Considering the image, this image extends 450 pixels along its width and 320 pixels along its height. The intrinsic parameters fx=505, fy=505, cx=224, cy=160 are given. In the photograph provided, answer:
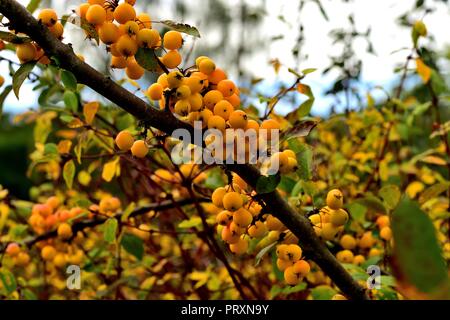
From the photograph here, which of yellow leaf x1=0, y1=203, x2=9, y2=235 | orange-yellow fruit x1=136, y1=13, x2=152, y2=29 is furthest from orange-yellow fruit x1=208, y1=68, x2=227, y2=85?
yellow leaf x1=0, y1=203, x2=9, y2=235

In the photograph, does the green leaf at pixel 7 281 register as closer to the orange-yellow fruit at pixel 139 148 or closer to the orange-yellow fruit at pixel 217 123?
the orange-yellow fruit at pixel 139 148

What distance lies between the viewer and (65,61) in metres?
0.71

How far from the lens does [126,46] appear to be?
2.42 ft

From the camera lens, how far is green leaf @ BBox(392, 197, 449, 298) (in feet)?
0.91

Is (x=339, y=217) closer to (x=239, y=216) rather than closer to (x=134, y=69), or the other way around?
(x=239, y=216)

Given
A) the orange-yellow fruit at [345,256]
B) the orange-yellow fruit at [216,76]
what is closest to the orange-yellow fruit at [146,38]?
the orange-yellow fruit at [216,76]

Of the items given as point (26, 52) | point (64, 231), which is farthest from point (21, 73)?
point (64, 231)

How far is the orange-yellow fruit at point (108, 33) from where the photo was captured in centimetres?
74

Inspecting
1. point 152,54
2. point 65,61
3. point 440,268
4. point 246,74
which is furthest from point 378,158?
point 246,74

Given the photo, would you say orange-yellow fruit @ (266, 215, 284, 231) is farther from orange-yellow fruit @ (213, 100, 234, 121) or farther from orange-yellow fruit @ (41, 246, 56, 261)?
orange-yellow fruit @ (41, 246, 56, 261)

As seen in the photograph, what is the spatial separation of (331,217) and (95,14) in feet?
1.65

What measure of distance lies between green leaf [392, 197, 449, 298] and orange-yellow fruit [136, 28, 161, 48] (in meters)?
0.54

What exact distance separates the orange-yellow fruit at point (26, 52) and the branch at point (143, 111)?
0.23 ft
